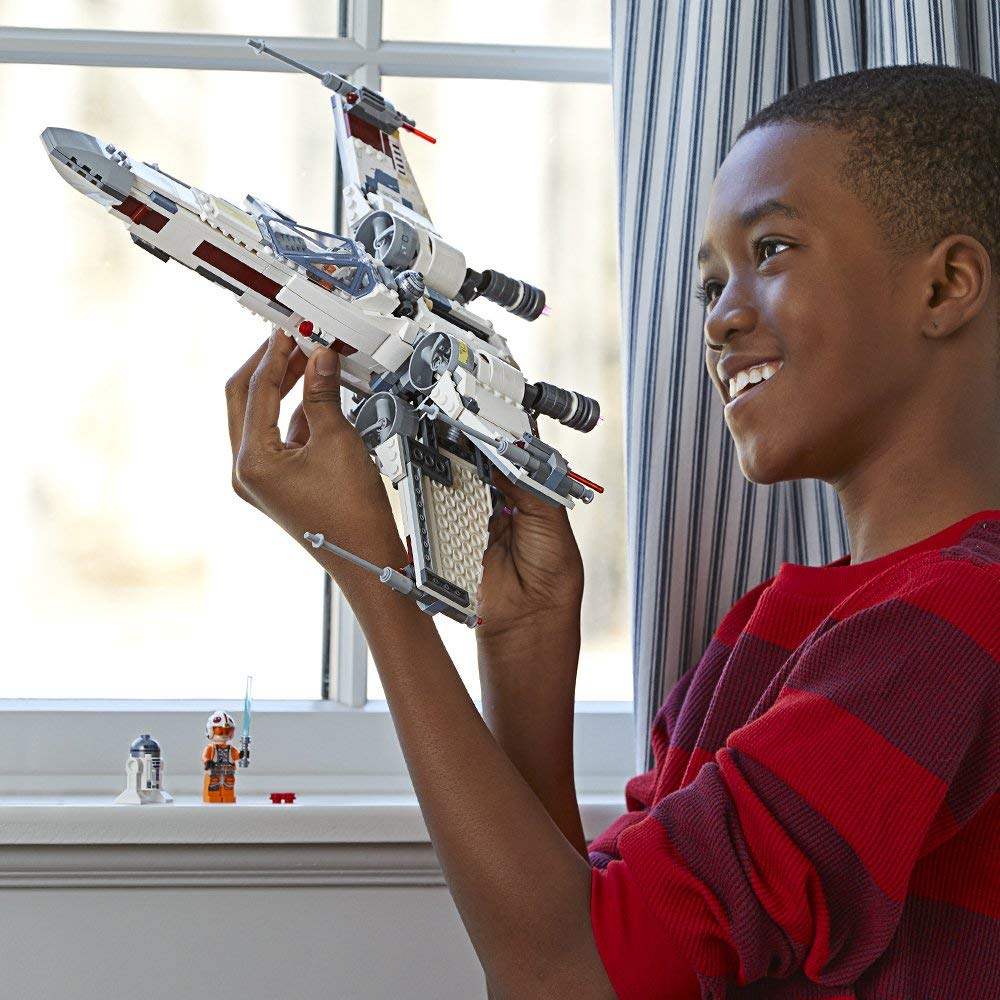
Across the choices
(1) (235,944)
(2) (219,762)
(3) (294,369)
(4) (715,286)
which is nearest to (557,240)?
(4) (715,286)

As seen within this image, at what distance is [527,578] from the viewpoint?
95 centimetres

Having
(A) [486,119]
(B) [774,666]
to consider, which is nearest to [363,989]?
(B) [774,666]

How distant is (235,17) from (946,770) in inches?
40.3

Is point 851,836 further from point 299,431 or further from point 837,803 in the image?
point 299,431

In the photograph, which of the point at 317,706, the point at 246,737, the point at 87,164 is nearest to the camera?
the point at 87,164

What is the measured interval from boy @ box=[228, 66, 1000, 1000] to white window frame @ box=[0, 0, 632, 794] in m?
0.27

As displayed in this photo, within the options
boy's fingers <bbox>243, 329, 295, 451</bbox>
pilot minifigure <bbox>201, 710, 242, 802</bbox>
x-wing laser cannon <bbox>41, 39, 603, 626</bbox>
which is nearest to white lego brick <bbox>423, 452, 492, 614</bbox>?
x-wing laser cannon <bbox>41, 39, 603, 626</bbox>

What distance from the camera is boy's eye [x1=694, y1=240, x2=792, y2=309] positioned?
81 cm

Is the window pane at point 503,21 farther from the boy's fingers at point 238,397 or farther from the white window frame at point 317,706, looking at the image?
the boy's fingers at point 238,397

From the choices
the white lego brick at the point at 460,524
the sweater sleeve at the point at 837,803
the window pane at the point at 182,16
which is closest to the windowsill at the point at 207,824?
the white lego brick at the point at 460,524

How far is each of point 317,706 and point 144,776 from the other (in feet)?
0.71

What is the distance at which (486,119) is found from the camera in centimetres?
128

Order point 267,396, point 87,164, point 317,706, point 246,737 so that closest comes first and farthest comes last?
point 87,164
point 267,396
point 246,737
point 317,706

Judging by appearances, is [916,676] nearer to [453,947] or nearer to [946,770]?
[946,770]
